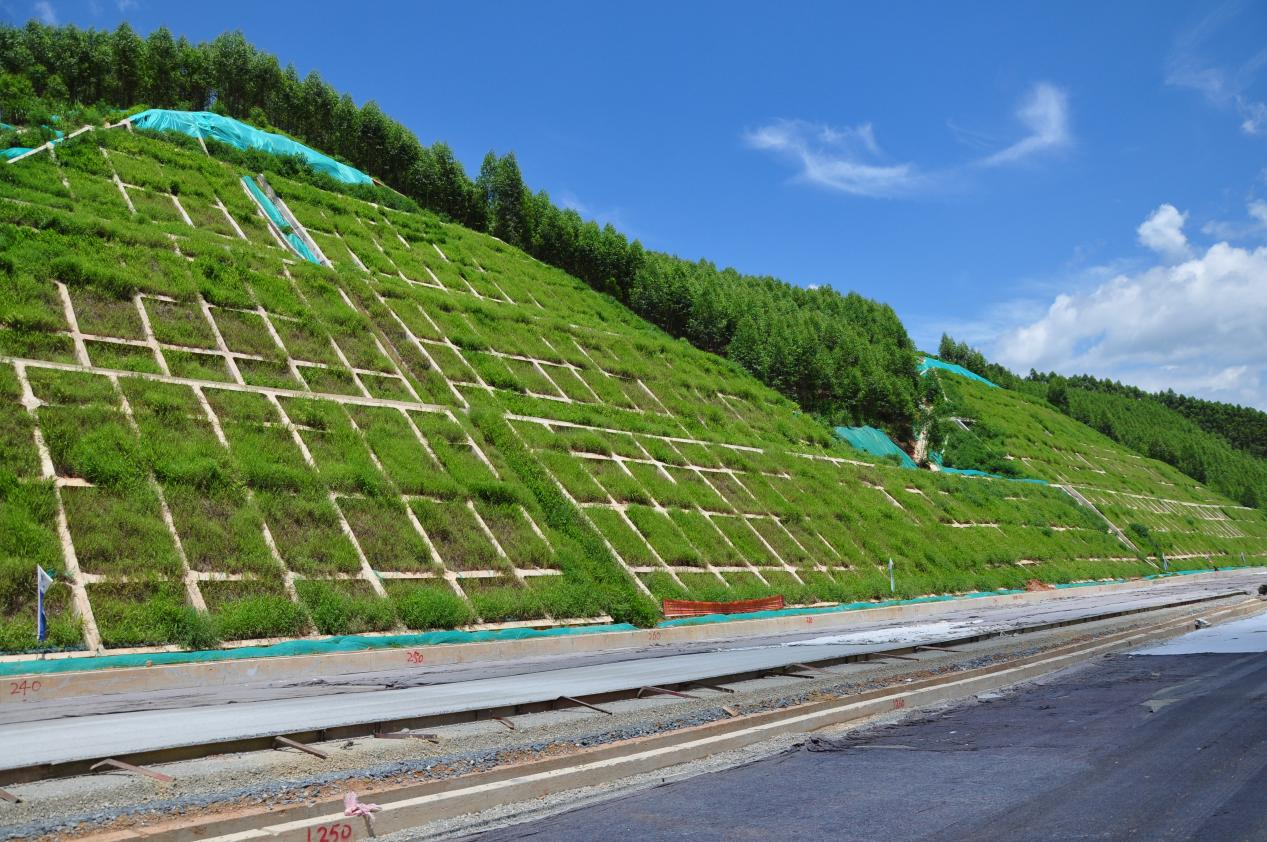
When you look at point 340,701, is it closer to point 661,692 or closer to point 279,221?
point 661,692

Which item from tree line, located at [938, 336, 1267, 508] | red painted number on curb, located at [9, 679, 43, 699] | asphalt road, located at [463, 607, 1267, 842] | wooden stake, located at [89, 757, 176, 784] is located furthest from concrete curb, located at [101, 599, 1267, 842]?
tree line, located at [938, 336, 1267, 508]

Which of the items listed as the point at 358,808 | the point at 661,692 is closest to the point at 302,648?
the point at 661,692

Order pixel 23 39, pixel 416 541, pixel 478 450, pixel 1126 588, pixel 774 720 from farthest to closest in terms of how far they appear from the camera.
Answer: pixel 23 39 → pixel 1126 588 → pixel 478 450 → pixel 416 541 → pixel 774 720

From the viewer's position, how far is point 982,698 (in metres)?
11.9

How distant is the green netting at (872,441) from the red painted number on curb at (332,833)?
150 feet

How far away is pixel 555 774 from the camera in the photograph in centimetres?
709

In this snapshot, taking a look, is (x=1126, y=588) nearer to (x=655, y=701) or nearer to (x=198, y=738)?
(x=655, y=701)

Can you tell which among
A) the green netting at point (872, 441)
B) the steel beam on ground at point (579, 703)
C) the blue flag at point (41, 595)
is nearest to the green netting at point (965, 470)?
the green netting at point (872, 441)

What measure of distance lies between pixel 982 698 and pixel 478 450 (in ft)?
52.2

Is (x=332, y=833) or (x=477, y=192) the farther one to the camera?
(x=477, y=192)

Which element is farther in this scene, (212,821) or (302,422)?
(302,422)

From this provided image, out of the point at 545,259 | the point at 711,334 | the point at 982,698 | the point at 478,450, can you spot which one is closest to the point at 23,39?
the point at 545,259

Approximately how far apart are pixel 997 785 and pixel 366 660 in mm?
11575

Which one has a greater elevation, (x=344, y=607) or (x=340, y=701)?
(x=344, y=607)
